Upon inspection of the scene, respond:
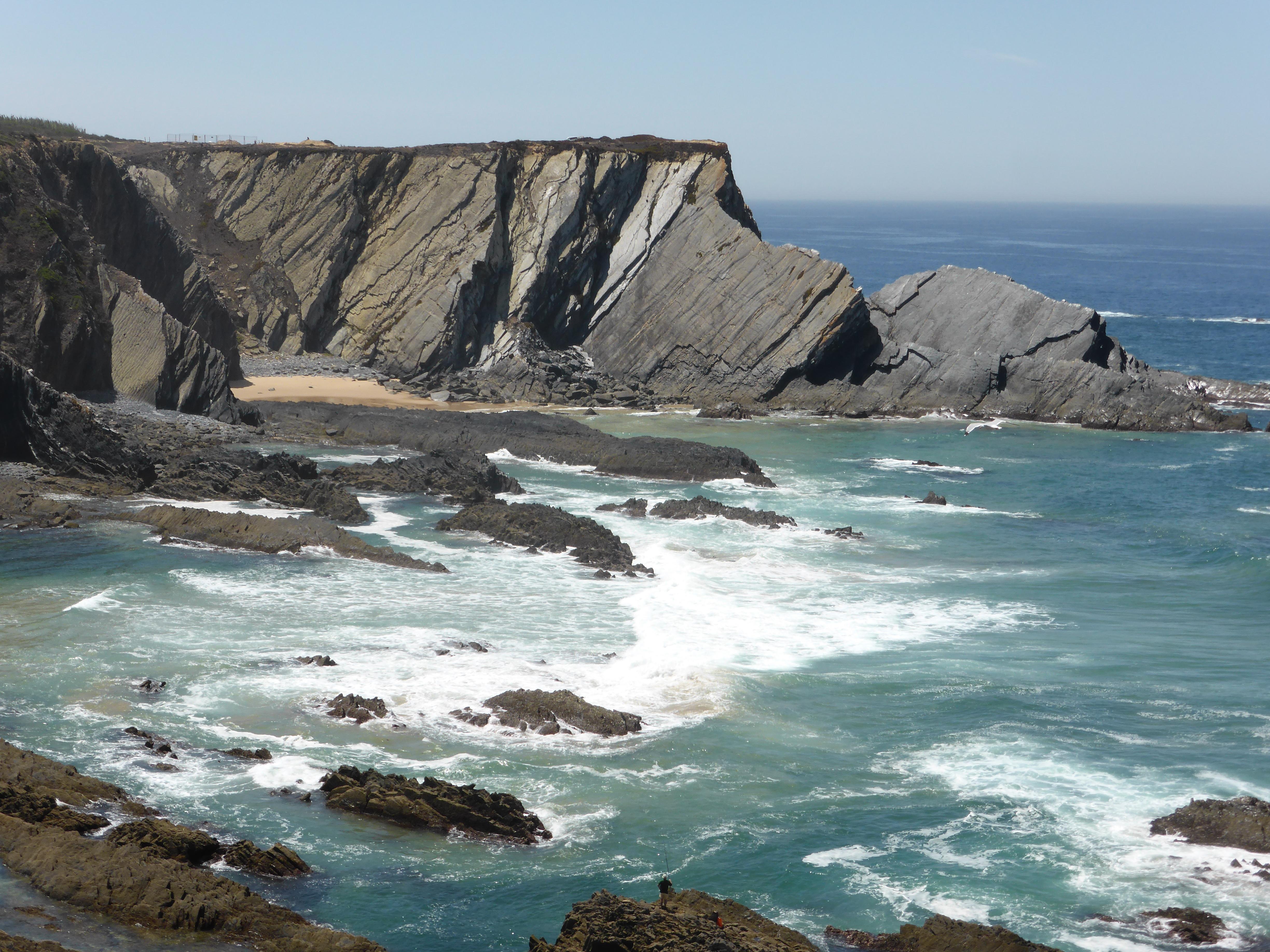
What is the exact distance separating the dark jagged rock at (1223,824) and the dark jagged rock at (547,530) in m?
16.2

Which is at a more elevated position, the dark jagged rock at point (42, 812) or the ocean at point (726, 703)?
the dark jagged rock at point (42, 812)

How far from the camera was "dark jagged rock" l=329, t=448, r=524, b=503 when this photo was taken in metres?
39.1

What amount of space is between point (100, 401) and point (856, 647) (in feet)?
94.1

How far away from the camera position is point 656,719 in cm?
2114

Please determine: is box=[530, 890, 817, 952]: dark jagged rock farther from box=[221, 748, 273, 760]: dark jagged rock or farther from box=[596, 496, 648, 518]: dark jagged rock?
box=[596, 496, 648, 518]: dark jagged rock

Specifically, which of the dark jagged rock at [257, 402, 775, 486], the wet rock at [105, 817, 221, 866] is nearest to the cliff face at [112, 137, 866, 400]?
the dark jagged rock at [257, 402, 775, 486]

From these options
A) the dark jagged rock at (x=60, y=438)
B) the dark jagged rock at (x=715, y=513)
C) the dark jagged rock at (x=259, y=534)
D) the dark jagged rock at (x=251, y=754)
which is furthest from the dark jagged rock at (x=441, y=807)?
the dark jagged rock at (x=715, y=513)

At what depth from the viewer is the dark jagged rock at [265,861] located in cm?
1455

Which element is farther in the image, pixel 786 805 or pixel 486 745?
pixel 486 745

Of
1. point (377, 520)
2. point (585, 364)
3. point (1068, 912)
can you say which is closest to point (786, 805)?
point (1068, 912)

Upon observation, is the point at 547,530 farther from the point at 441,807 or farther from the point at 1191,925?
the point at 1191,925

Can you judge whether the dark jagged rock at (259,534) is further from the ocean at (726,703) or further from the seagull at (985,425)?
the seagull at (985,425)

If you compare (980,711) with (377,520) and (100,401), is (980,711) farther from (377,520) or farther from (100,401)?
(100,401)

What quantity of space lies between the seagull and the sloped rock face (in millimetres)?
1599
